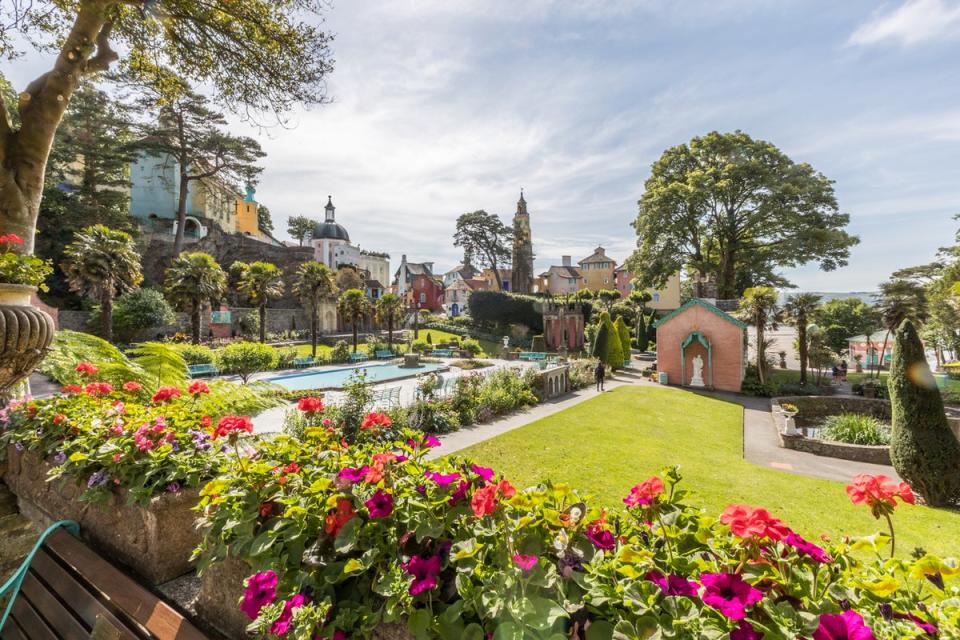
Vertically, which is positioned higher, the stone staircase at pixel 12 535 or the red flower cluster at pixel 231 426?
the red flower cluster at pixel 231 426

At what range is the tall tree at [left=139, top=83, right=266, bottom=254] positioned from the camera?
107 ft

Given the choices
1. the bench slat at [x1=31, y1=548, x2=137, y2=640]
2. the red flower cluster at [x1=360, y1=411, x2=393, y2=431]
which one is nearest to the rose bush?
the bench slat at [x1=31, y1=548, x2=137, y2=640]

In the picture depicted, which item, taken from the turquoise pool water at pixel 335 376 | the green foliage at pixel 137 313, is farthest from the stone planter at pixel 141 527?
the green foliage at pixel 137 313

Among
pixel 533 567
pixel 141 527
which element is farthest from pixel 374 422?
pixel 533 567

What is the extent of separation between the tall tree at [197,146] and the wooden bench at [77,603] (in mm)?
38395

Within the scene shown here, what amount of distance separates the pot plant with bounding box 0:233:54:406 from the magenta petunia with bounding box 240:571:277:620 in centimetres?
349

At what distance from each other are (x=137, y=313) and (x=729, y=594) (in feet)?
111

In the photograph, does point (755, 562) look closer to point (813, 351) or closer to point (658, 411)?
point (658, 411)

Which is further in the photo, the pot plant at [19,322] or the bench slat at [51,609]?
the pot plant at [19,322]

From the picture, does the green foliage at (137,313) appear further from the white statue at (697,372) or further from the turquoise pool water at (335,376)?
the white statue at (697,372)

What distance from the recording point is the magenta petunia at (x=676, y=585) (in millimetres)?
1375

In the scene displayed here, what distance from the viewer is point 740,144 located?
30047mm

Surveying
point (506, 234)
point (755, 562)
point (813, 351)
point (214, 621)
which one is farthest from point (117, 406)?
point (506, 234)

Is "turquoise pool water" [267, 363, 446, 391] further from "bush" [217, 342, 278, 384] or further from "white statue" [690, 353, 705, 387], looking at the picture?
"white statue" [690, 353, 705, 387]
